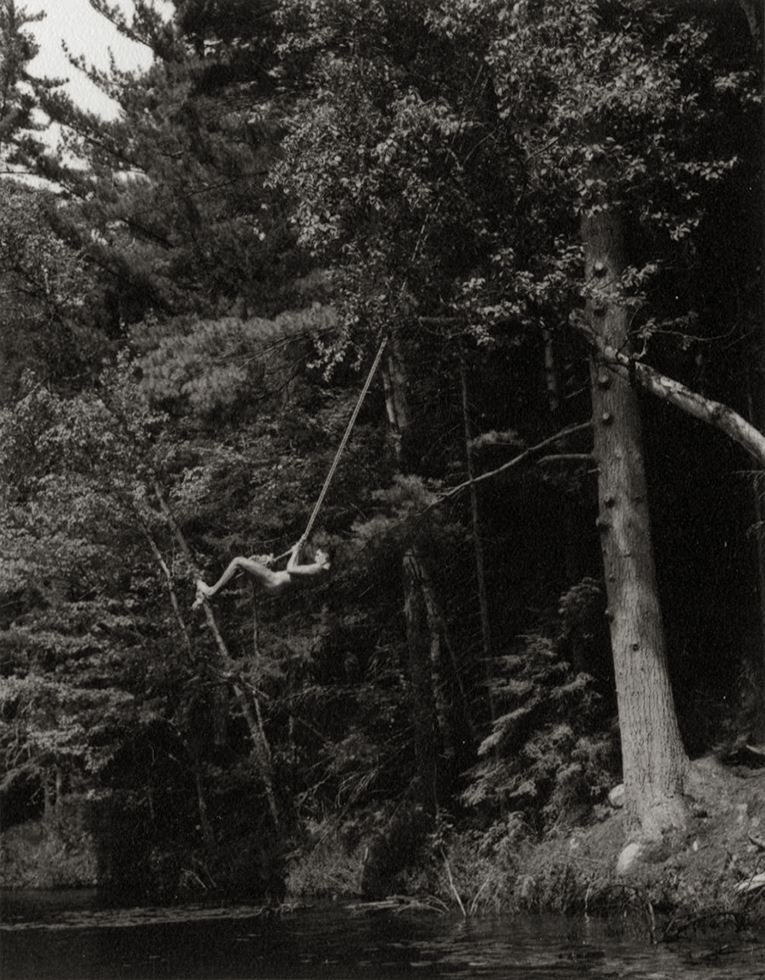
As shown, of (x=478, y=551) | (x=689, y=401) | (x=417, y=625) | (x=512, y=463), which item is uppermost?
(x=689, y=401)

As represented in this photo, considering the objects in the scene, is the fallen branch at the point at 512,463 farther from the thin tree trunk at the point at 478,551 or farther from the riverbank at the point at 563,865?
the riverbank at the point at 563,865

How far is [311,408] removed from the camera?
58.6 ft

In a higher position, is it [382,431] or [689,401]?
[382,431]

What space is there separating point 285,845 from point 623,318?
7.97 m

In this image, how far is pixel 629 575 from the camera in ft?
40.5

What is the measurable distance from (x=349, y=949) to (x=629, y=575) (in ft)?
13.6

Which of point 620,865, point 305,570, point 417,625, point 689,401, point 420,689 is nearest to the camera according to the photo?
point 305,570

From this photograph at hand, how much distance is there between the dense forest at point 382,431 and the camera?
40.0ft

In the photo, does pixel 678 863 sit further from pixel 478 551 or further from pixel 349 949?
pixel 478 551

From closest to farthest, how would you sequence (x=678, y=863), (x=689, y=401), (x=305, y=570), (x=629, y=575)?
(x=305, y=570) < (x=678, y=863) < (x=689, y=401) < (x=629, y=575)

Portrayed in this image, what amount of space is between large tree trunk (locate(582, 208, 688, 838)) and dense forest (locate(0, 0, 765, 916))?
33 mm

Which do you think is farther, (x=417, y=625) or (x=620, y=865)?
(x=417, y=625)

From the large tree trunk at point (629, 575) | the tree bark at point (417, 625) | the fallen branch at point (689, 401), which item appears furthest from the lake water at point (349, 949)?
the fallen branch at point (689, 401)

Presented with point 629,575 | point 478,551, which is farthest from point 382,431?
point 629,575
